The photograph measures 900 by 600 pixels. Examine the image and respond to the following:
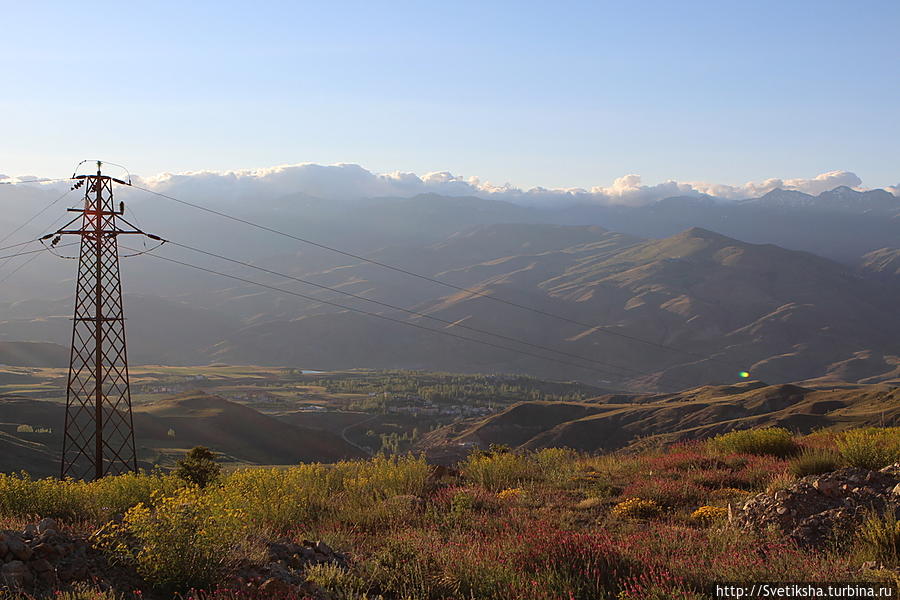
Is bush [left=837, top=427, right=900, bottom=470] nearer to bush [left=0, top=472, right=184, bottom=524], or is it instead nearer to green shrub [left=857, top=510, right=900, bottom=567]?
green shrub [left=857, top=510, right=900, bottom=567]

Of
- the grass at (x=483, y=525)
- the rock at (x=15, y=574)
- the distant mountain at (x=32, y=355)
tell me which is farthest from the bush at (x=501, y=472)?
the distant mountain at (x=32, y=355)

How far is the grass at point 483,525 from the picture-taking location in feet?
24.8

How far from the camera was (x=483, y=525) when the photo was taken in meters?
10.6

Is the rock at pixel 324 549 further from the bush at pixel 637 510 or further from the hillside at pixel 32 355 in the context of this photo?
the hillside at pixel 32 355

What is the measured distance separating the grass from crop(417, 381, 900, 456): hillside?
51369 mm

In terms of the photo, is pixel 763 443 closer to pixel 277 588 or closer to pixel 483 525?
pixel 483 525

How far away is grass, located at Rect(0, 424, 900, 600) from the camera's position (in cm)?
757

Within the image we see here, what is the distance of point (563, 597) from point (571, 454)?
46.9 feet

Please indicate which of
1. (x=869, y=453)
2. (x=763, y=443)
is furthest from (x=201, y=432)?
(x=869, y=453)

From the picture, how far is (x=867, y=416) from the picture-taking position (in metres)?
57.0

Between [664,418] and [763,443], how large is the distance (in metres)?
74.3

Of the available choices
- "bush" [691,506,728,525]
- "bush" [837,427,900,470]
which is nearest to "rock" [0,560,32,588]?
"bush" [691,506,728,525]

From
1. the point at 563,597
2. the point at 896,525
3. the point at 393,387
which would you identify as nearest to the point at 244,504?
the point at 563,597

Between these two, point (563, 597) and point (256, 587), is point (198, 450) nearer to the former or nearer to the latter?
point (256, 587)
